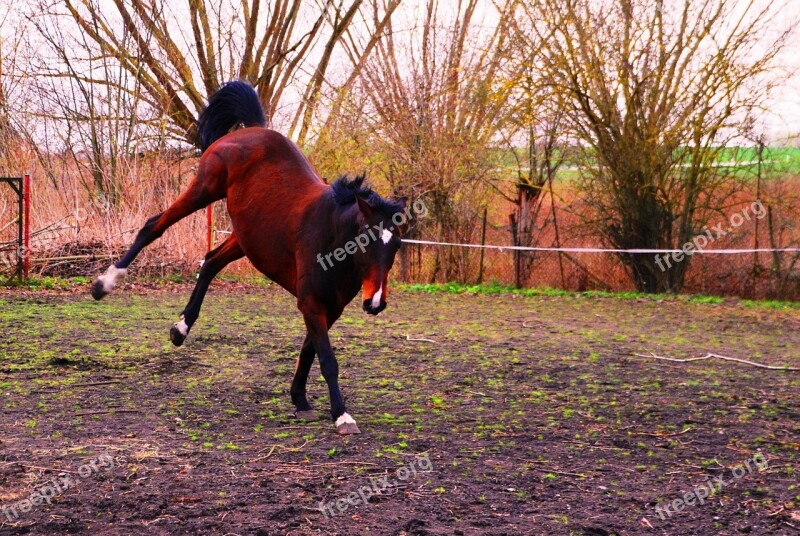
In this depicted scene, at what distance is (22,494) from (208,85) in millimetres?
16188

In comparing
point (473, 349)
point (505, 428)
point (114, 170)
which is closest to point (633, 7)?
point (473, 349)

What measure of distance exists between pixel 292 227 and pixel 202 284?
92 centimetres

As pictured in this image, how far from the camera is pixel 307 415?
5.09 metres

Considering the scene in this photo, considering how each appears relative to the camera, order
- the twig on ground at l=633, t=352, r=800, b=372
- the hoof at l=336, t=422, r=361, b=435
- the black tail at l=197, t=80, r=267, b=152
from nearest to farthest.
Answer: the hoof at l=336, t=422, r=361, b=435, the black tail at l=197, t=80, r=267, b=152, the twig on ground at l=633, t=352, r=800, b=372

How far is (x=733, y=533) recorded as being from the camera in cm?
318

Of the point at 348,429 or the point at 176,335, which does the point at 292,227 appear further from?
the point at 348,429

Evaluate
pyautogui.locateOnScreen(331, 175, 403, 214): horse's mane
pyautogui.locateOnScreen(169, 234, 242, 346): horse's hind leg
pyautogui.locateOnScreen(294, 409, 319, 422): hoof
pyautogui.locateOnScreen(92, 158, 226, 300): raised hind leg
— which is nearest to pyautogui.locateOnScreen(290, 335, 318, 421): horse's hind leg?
pyautogui.locateOnScreen(294, 409, 319, 422): hoof

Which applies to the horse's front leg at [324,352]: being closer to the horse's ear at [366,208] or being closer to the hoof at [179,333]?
the horse's ear at [366,208]

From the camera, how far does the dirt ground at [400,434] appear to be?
330cm

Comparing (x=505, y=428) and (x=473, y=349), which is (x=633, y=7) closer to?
(x=473, y=349)

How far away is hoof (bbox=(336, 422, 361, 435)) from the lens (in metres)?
4.58

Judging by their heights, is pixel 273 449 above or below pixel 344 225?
below

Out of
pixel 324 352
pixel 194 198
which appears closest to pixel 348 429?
pixel 324 352

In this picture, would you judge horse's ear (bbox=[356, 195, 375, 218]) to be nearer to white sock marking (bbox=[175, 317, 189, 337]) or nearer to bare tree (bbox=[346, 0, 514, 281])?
white sock marking (bbox=[175, 317, 189, 337])
